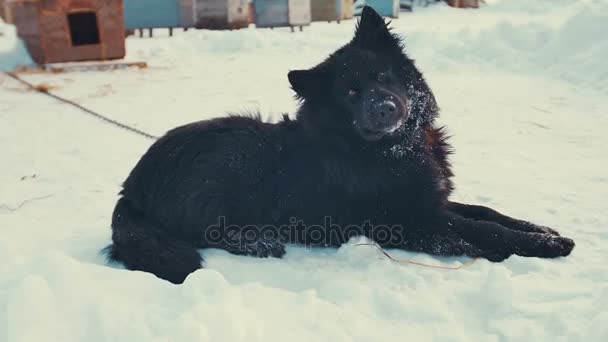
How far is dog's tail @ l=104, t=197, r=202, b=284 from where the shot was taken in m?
2.04

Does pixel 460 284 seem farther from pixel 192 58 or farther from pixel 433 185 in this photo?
pixel 192 58

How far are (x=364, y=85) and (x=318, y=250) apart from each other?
2.84 feet

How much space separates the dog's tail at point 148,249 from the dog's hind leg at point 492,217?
1.39 meters

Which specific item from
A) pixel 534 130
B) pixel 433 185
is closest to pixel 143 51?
pixel 534 130

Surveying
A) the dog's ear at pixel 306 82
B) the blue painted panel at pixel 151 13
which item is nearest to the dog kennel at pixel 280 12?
the blue painted panel at pixel 151 13

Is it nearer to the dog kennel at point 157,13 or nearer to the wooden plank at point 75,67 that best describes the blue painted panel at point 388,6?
the dog kennel at point 157,13

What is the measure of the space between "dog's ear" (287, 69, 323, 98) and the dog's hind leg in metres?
0.94

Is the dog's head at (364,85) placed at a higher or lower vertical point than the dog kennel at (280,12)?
lower

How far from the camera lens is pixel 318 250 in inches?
98.1

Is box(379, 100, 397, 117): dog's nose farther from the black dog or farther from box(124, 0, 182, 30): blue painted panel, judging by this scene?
box(124, 0, 182, 30): blue painted panel

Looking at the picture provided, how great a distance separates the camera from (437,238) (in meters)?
2.38

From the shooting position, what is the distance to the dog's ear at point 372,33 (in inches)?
104

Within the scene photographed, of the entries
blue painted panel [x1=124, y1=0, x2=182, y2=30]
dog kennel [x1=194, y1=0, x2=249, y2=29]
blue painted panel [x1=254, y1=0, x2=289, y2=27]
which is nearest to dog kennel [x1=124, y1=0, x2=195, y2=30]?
blue painted panel [x1=124, y1=0, x2=182, y2=30]

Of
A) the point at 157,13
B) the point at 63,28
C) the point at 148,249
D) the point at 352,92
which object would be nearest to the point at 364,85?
the point at 352,92
